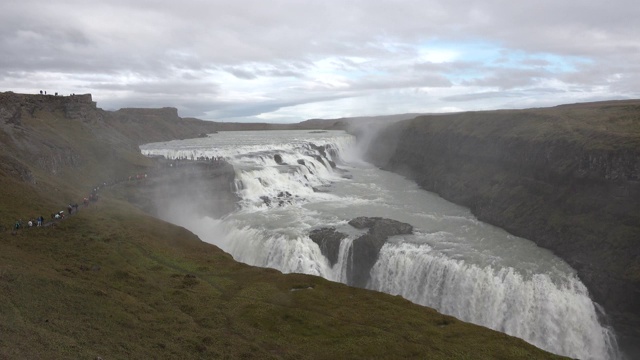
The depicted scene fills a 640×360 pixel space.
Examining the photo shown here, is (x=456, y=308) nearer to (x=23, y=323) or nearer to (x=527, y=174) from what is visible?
(x=527, y=174)

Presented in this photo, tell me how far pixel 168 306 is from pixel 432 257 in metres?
24.9

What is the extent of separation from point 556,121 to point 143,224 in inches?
2112

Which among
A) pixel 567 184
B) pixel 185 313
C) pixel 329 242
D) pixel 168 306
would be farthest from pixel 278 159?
pixel 185 313

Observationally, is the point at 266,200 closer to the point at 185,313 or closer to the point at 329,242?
the point at 329,242

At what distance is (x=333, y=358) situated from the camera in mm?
21484

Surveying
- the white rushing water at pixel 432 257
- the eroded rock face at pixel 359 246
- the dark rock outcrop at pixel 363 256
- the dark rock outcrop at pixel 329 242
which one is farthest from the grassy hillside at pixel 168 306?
the dark rock outcrop at pixel 363 256

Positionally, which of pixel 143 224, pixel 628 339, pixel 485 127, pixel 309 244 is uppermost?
pixel 485 127

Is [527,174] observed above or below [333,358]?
above

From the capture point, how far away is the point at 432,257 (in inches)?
1619

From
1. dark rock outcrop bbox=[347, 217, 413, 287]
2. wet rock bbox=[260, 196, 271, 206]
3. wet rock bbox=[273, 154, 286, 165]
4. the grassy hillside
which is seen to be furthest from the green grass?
wet rock bbox=[273, 154, 286, 165]

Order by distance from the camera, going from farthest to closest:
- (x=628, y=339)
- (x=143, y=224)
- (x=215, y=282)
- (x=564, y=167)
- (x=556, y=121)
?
(x=556, y=121)
(x=564, y=167)
(x=143, y=224)
(x=628, y=339)
(x=215, y=282)

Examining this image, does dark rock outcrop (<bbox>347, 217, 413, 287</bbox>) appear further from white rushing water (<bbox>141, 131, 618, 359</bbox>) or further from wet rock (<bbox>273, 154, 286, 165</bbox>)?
wet rock (<bbox>273, 154, 286, 165</bbox>)

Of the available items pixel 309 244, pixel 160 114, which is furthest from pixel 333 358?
pixel 160 114

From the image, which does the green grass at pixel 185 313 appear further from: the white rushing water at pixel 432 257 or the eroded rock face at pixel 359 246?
the eroded rock face at pixel 359 246
